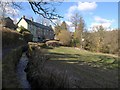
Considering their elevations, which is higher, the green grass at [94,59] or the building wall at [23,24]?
the building wall at [23,24]

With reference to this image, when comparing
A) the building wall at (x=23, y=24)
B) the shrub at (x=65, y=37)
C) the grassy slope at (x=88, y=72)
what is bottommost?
the grassy slope at (x=88, y=72)

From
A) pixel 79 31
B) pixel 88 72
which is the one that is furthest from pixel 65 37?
pixel 88 72

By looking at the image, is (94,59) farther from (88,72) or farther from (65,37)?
(65,37)

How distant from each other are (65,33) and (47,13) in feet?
164

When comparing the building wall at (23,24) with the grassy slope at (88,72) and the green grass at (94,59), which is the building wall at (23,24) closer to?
the green grass at (94,59)

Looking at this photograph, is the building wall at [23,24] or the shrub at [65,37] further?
the building wall at [23,24]

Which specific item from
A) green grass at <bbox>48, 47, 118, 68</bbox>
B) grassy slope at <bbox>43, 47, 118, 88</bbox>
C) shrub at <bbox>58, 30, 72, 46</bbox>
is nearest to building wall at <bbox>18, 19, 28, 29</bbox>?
shrub at <bbox>58, 30, 72, 46</bbox>

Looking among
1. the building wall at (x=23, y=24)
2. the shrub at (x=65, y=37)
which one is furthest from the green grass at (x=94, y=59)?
the building wall at (x=23, y=24)

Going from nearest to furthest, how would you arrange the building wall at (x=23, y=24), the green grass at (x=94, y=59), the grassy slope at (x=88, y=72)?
the grassy slope at (x=88, y=72), the green grass at (x=94, y=59), the building wall at (x=23, y=24)

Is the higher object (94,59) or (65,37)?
(65,37)

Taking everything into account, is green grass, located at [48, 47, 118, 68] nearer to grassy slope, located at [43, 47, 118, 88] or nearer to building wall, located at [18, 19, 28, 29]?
grassy slope, located at [43, 47, 118, 88]

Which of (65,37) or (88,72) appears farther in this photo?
(65,37)

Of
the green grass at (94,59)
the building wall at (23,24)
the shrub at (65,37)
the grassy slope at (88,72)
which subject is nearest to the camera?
the grassy slope at (88,72)

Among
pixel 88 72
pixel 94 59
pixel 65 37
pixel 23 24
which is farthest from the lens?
pixel 23 24
